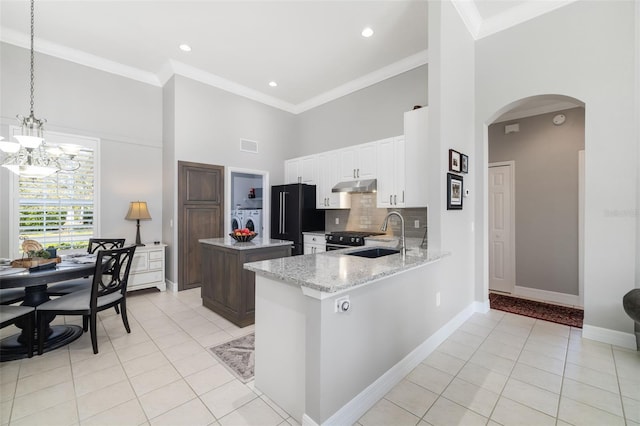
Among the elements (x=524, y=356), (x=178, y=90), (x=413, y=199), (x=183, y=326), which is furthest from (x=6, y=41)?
(x=524, y=356)

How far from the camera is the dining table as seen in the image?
7.27 ft

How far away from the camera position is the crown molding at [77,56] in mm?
3648

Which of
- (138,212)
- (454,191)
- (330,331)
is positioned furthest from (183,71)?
(330,331)

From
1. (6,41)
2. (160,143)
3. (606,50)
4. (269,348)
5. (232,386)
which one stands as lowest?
(232,386)

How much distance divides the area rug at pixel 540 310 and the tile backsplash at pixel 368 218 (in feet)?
4.81

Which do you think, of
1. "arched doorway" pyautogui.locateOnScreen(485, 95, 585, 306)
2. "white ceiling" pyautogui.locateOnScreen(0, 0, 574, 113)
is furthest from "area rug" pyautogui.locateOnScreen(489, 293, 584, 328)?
"white ceiling" pyautogui.locateOnScreen(0, 0, 574, 113)

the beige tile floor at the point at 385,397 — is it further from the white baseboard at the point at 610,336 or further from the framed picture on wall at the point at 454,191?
the framed picture on wall at the point at 454,191

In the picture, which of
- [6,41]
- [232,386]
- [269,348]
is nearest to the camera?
[269,348]

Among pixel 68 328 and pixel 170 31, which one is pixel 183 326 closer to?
pixel 68 328

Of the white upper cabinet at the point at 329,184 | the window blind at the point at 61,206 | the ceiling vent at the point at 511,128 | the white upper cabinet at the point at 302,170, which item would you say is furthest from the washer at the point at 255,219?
the ceiling vent at the point at 511,128

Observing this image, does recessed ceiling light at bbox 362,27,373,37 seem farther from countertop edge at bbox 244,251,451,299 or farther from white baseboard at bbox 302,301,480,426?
white baseboard at bbox 302,301,480,426

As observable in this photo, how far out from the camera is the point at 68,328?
9.75ft

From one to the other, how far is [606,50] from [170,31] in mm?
4961

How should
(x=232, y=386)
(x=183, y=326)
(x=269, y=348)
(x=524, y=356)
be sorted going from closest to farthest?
(x=269, y=348) < (x=232, y=386) < (x=524, y=356) < (x=183, y=326)
